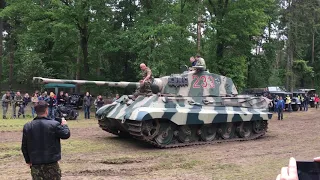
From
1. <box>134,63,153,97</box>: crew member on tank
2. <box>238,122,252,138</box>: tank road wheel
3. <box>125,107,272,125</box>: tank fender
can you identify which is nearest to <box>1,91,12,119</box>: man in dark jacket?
<box>134,63,153,97</box>: crew member on tank

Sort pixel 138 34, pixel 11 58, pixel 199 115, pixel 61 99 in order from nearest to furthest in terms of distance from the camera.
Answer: pixel 199 115, pixel 61 99, pixel 138 34, pixel 11 58

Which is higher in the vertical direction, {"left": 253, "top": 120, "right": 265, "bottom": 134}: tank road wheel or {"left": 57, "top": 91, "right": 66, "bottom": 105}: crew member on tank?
{"left": 57, "top": 91, "right": 66, "bottom": 105}: crew member on tank

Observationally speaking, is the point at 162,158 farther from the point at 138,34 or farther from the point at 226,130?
the point at 138,34

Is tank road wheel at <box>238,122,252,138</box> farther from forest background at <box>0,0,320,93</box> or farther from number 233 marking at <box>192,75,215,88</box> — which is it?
forest background at <box>0,0,320,93</box>

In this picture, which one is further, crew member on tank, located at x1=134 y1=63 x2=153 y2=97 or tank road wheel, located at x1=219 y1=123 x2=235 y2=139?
tank road wheel, located at x1=219 y1=123 x2=235 y2=139

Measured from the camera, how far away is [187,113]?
12711 mm

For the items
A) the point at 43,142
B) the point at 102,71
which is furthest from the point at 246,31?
the point at 43,142

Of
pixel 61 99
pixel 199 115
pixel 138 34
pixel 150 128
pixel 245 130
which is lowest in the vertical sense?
pixel 245 130

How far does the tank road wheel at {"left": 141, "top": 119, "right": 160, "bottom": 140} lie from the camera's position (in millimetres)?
12078

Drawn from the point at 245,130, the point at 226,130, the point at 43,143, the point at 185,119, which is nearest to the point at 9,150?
the point at 185,119

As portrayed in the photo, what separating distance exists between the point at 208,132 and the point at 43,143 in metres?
9.37

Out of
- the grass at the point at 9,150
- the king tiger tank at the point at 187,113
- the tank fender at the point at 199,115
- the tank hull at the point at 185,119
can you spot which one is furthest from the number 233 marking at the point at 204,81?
the grass at the point at 9,150

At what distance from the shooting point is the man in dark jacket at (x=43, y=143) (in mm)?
5363

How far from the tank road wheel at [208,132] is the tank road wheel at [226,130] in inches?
13.1
